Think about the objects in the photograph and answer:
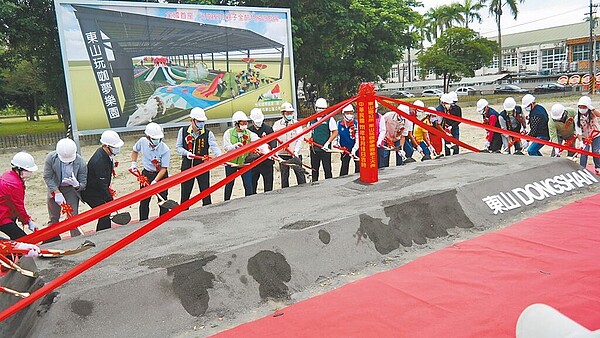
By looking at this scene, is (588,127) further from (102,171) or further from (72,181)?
(72,181)

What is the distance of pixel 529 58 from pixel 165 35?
5778 cm

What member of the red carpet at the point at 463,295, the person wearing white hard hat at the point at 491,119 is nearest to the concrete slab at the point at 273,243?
the red carpet at the point at 463,295

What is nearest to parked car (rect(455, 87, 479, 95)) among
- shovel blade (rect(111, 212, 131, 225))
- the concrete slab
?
the concrete slab

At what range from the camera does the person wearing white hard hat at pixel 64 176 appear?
16.6ft

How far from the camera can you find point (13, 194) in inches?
180

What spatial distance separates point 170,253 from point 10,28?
664 inches

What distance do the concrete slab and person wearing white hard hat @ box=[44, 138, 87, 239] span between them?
974mm

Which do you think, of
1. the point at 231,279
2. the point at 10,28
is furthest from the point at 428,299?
the point at 10,28

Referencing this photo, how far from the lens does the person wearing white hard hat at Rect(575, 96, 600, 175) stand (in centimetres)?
750

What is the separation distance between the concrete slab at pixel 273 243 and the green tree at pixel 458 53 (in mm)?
31448

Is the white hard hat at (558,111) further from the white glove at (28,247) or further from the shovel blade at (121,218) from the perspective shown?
the white glove at (28,247)

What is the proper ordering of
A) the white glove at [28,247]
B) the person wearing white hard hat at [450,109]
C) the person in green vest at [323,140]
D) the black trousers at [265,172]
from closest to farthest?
the white glove at [28,247], the black trousers at [265,172], the person in green vest at [323,140], the person wearing white hard hat at [450,109]

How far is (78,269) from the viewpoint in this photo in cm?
302

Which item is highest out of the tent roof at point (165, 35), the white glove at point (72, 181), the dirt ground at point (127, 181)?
the tent roof at point (165, 35)
